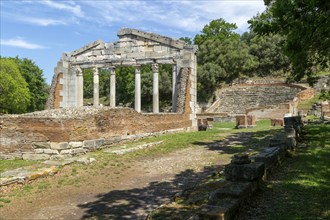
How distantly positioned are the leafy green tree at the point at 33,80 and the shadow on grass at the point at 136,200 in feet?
161

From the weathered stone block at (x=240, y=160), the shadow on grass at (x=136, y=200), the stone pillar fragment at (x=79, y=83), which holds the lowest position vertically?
the shadow on grass at (x=136, y=200)

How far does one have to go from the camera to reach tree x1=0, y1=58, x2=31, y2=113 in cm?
4353

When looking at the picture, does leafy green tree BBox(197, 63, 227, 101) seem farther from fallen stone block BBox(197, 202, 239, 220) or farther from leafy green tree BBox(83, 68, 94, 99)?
fallen stone block BBox(197, 202, 239, 220)

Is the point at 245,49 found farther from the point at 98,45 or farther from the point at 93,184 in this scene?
the point at 93,184

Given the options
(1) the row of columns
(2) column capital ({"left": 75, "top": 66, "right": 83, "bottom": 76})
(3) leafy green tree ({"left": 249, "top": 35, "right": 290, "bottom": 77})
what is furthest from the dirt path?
(3) leafy green tree ({"left": 249, "top": 35, "right": 290, "bottom": 77})

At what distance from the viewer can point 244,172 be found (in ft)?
18.7

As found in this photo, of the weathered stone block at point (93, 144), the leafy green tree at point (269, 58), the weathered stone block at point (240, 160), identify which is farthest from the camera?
the leafy green tree at point (269, 58)

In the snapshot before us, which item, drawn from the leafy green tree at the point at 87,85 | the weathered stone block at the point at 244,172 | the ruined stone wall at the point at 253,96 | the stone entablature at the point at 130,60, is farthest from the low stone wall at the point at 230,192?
the leafy green tree at the point at 87,85

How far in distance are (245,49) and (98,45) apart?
29.1 metres

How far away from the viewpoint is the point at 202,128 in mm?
22656

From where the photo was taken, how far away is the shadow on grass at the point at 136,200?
625cm

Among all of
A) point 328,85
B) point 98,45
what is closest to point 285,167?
point 98,45

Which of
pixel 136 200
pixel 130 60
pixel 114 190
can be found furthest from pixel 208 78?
pixel 136 200

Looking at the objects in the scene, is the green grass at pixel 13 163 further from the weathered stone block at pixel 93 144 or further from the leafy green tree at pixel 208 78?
the leafy green tree at pixel 208 78
